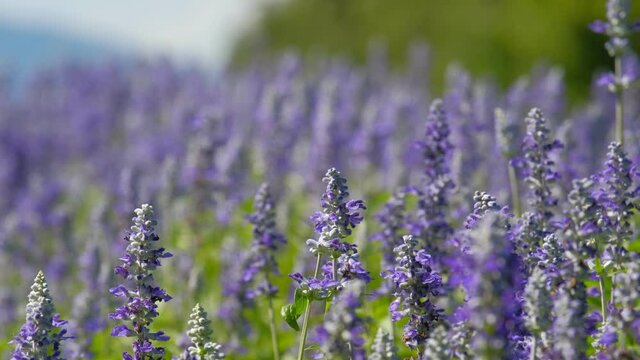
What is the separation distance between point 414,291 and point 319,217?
31.7 inches

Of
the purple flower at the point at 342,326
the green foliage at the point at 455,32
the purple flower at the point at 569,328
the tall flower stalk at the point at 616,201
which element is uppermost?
the green foliage at the point at 455,32

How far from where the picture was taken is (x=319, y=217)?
20.0ft

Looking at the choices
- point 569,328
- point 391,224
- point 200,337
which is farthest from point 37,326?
point 391,224

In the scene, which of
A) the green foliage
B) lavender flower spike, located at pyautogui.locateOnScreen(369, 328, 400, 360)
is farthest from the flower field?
the green foliage

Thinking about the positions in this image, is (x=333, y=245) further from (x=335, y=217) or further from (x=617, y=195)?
(x=617, y=195)

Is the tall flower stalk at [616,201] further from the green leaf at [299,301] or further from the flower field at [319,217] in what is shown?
the green leaf at [299,301]

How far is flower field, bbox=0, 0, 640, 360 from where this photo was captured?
5312 millimetres

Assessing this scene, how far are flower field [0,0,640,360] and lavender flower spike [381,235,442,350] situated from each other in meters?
0.01

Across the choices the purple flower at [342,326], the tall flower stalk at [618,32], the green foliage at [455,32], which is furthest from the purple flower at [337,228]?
the green foliage at [455,32]

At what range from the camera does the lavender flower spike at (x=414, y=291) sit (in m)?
5.64

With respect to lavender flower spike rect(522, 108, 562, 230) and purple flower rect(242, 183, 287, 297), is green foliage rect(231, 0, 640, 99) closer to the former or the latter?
purple flower rect(242, 183, 287, 297)

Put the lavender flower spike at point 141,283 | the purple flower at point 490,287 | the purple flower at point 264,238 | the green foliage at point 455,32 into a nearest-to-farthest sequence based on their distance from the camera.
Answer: the purple flower at point 490,287 < the lavender flower spike at point 141,283 < the purple flower at point 264,238 < the green foliage at point 455,32

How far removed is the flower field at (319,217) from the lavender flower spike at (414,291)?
0.04 ft

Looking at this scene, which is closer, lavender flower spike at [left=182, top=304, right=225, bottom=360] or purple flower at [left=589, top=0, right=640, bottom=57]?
lavender flower spike at [left=182, top=304, right=225, bottom=360]
